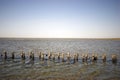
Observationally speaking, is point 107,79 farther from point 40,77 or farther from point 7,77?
point 7,77

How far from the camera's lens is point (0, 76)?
21.5m

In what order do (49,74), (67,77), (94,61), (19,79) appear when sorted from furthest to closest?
(94,61) < (49,74) < (67,77) < (19,79)

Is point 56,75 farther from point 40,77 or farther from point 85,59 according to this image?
point 85,59

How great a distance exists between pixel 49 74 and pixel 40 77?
2039 mm

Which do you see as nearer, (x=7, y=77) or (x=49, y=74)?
(x=7, y=77)

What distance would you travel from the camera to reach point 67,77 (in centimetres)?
2164

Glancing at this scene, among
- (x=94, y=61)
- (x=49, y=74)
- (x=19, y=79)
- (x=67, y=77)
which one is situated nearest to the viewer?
(x=19, y=79)

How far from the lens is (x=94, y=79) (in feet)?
68.7

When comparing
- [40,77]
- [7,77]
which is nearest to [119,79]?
[40,77]

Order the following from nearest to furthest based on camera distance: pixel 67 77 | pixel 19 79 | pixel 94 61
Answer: pixel 19 79, pixel 67 77, pixel 94 61

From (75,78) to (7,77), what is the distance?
9738 mm

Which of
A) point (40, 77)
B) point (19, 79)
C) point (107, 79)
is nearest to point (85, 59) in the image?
point (107, 79)

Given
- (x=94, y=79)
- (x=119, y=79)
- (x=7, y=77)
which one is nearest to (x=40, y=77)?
(x=7, y=77)

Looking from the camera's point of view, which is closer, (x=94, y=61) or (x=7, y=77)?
(x=7, y=77)
